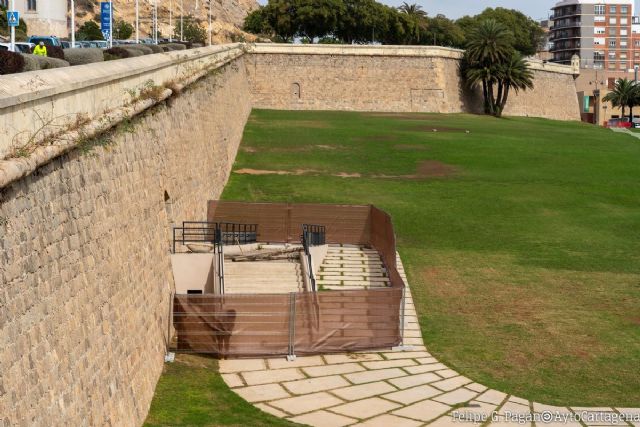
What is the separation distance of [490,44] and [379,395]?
210ft

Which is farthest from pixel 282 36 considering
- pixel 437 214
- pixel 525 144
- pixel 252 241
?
pixel 252 241

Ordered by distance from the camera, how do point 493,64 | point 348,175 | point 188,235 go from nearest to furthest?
point 188,235, point 348,175, point 493,64

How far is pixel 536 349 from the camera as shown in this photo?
21.4m

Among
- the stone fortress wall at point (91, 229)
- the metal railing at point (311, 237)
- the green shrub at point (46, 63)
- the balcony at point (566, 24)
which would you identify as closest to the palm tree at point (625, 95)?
the balcony at point (566, 24)

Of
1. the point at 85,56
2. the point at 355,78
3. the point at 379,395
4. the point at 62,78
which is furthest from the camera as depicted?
the point at 355,78

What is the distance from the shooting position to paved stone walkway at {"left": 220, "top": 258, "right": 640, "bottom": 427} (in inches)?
656

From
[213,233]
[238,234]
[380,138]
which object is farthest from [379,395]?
[380,138]

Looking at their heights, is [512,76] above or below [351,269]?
above

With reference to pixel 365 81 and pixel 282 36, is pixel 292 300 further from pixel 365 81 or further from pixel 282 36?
pixel 282 36

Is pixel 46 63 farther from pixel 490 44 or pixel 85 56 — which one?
pixel 490 44

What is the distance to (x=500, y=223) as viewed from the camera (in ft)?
120

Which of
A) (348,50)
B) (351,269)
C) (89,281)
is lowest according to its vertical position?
(351,269)

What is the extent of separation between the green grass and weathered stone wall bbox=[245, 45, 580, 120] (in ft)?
177

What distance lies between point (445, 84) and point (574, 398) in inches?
2414
